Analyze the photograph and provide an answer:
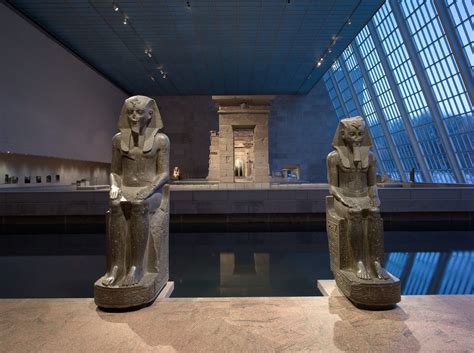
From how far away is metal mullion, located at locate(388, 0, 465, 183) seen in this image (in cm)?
1530

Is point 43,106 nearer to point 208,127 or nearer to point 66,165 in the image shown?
point 66,165

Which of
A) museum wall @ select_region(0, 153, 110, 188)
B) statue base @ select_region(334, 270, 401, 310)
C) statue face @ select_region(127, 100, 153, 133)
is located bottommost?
statue base @ select_region(334, 270, 401, 310)

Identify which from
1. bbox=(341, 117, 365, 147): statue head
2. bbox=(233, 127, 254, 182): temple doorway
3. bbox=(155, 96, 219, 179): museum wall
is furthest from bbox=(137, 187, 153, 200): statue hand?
bbox=(155, 96, 219, 179): museum wall

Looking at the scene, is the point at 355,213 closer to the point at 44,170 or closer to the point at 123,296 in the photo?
the point at 123,296

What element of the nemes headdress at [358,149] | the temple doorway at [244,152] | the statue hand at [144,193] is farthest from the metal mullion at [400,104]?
the statue hand at [144,193]

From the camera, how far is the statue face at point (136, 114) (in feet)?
12.6

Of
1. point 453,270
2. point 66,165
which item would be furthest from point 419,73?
point 66,165

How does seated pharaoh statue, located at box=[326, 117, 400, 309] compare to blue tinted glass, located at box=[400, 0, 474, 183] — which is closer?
seated pharaoh statue, located at box=[326, 117, 400, 309]

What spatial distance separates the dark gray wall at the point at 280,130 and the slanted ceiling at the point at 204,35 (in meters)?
4.50

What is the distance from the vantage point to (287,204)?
9.36m

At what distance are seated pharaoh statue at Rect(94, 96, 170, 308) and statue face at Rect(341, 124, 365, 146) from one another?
2.09m

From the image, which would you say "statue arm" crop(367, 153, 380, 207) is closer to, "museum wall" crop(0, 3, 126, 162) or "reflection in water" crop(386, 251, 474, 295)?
"reflection in water" crop(386, 251, 474, 295)

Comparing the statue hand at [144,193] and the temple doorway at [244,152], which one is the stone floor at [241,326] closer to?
the statue hand at [144,193]

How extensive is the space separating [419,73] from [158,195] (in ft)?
51.2
